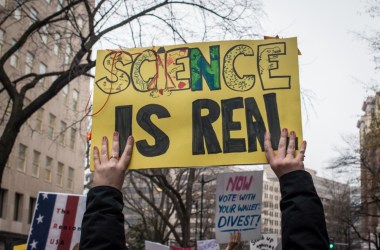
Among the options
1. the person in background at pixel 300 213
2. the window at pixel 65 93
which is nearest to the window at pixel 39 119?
the window at pixel 65 93

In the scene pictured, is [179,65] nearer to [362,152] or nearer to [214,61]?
[214,61]

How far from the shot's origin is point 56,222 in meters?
7.00

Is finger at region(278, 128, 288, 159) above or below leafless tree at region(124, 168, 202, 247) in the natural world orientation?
below

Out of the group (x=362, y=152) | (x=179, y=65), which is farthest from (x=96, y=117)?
(x=362, y=152)

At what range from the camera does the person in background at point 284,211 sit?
2.26m

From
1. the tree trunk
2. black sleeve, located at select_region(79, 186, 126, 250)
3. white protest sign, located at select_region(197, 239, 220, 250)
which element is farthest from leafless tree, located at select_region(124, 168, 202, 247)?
black sleeve, located at select_region(79, 186, 126, 250)

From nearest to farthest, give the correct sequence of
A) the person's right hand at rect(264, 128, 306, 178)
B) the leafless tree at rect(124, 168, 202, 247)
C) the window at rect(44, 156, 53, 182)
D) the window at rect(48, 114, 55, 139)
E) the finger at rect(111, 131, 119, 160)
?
the person's right hand at rect(264, 128, 306, 178) < the finger at rect(111, 131, 119, 160) < the leafless tree at rect(124, 168, 202, 247) < the window at rect(44, 156, 53, 182) < the window at rect(48, 114, 55, 139)

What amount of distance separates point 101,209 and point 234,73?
1.38m

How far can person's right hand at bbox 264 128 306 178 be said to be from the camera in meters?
2.61

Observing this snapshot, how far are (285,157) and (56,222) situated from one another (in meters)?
4.89

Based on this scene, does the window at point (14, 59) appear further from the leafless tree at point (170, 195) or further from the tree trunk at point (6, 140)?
the tree trunk at point (6, 140)

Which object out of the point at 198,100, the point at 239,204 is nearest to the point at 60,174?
the point at 239,204

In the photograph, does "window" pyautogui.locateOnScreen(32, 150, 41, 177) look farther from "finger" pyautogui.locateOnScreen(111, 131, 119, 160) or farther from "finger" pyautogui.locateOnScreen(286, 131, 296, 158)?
"finger" pyautogui.locateOnScreen(286, 131, 296, 158)

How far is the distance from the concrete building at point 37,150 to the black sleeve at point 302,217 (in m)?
27.4
